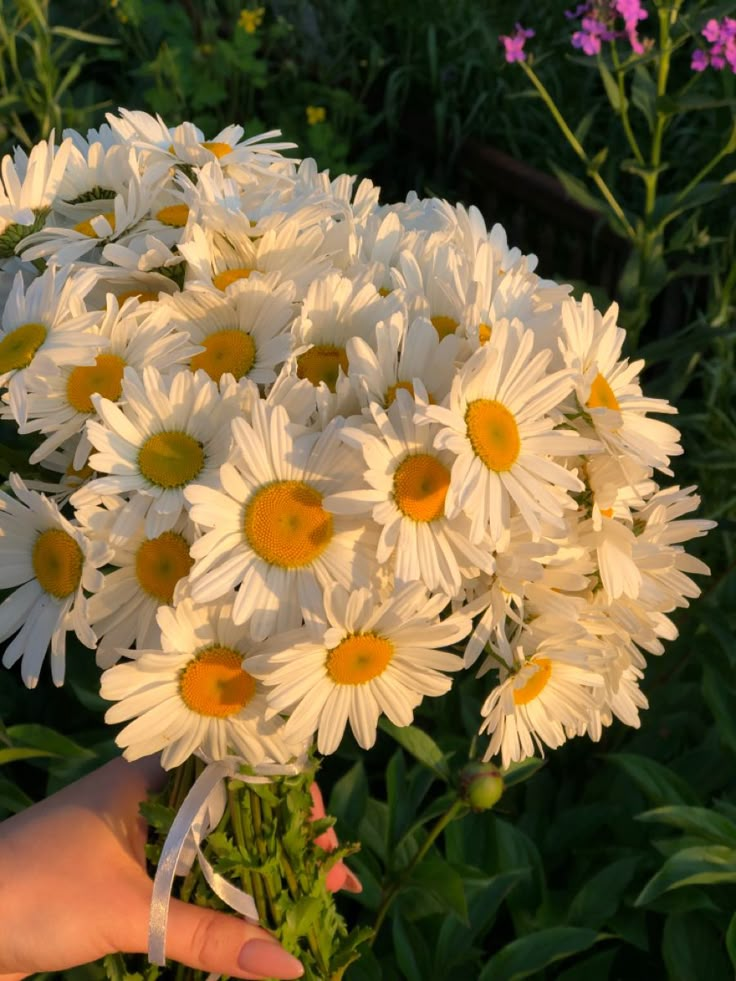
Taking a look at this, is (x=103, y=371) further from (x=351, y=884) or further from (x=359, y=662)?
(x=351, y=884)

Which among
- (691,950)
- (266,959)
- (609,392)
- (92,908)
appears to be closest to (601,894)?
(691,950)

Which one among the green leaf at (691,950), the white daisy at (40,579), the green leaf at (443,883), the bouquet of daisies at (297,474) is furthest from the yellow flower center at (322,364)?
the green leaf at (691,950)

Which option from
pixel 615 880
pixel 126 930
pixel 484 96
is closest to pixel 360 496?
pixel 126 930

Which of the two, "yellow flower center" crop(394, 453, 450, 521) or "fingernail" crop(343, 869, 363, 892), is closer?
"yellow flower center" crop(394, 453, 450, 521)

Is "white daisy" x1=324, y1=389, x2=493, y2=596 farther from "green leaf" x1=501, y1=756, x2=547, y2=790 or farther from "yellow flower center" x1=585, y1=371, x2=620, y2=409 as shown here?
"green leaf" x1=501, y1=756, x2=547, y2=790

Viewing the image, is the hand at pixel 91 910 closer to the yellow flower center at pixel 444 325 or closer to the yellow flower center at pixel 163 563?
the yellow flower center at pixel 163 563

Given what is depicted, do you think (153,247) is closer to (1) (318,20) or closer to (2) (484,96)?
(2) (484,96)

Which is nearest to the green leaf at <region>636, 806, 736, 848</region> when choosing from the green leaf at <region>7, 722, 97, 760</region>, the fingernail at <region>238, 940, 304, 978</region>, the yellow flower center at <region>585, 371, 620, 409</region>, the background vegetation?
the background vegetation
